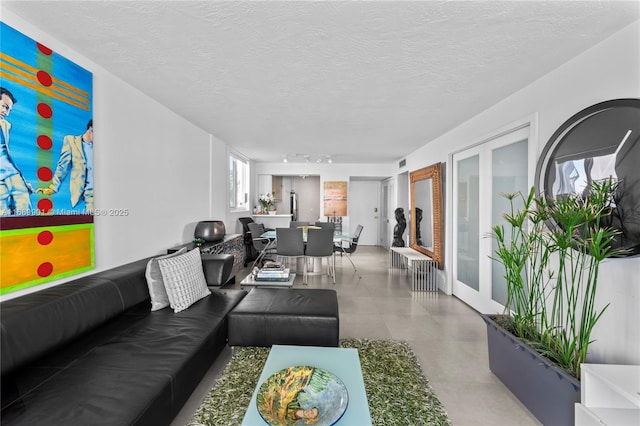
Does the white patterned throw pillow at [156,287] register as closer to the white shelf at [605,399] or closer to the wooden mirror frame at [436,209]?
the white shelf at [605,399]

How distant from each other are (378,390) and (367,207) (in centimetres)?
710

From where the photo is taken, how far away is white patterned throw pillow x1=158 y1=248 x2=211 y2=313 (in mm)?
2311

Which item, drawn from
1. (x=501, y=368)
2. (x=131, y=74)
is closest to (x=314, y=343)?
(x=501, y=368)

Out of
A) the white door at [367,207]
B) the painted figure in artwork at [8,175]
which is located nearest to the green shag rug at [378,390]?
the painted figure in artwork at [8,175]

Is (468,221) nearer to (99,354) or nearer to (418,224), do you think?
(418,224)

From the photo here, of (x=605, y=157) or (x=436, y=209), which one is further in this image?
(x=436, y=209)

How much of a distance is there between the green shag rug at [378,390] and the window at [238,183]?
4134 millimetres

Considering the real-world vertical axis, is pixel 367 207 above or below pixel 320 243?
above

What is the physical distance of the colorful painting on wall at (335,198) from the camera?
26.3 feet

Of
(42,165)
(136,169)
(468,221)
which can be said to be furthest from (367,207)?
(42,165)

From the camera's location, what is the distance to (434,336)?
284 cm

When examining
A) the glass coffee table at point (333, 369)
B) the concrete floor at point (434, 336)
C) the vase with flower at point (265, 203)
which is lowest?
the concrete floor at point (434, 336)

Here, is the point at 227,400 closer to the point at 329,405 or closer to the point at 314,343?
the point at 314,343

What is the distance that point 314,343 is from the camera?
228cm
